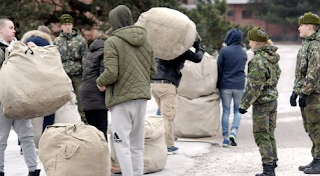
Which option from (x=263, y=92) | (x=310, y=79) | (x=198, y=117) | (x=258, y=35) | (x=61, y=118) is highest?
(x=258, y=35)

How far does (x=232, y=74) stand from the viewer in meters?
9.95

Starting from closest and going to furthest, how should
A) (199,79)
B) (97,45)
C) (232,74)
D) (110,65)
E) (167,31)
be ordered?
1. (110,65)
2. (97,45)
3. (167,31)
4. (232,74)
5. (199,79)

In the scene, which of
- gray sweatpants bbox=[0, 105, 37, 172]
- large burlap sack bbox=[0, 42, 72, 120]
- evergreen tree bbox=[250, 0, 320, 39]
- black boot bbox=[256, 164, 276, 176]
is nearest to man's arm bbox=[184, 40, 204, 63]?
black boot bbox=[256, 164, 276, 176]

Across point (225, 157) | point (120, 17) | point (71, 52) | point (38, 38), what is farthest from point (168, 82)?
point (120, 17)

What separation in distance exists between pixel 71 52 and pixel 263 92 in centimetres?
288

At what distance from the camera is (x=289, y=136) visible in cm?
1110

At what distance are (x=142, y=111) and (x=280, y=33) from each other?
66.0m

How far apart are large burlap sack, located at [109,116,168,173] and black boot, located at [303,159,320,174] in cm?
157

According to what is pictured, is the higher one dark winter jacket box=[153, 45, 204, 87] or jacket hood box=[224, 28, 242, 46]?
jacket hood box=[224, 28, 242, 46]

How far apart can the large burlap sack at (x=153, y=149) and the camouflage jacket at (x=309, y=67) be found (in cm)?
158

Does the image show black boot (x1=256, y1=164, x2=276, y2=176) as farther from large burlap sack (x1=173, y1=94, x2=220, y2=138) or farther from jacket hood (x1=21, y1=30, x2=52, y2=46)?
large burlap sack (x1=173, y1=94, x2=220, y2=138)

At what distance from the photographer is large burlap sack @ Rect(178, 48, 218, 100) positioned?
10242 mm

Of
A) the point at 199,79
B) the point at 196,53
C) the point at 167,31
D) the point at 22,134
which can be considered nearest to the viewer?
the point at 22,134

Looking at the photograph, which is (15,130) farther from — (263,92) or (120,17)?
(263,92)
